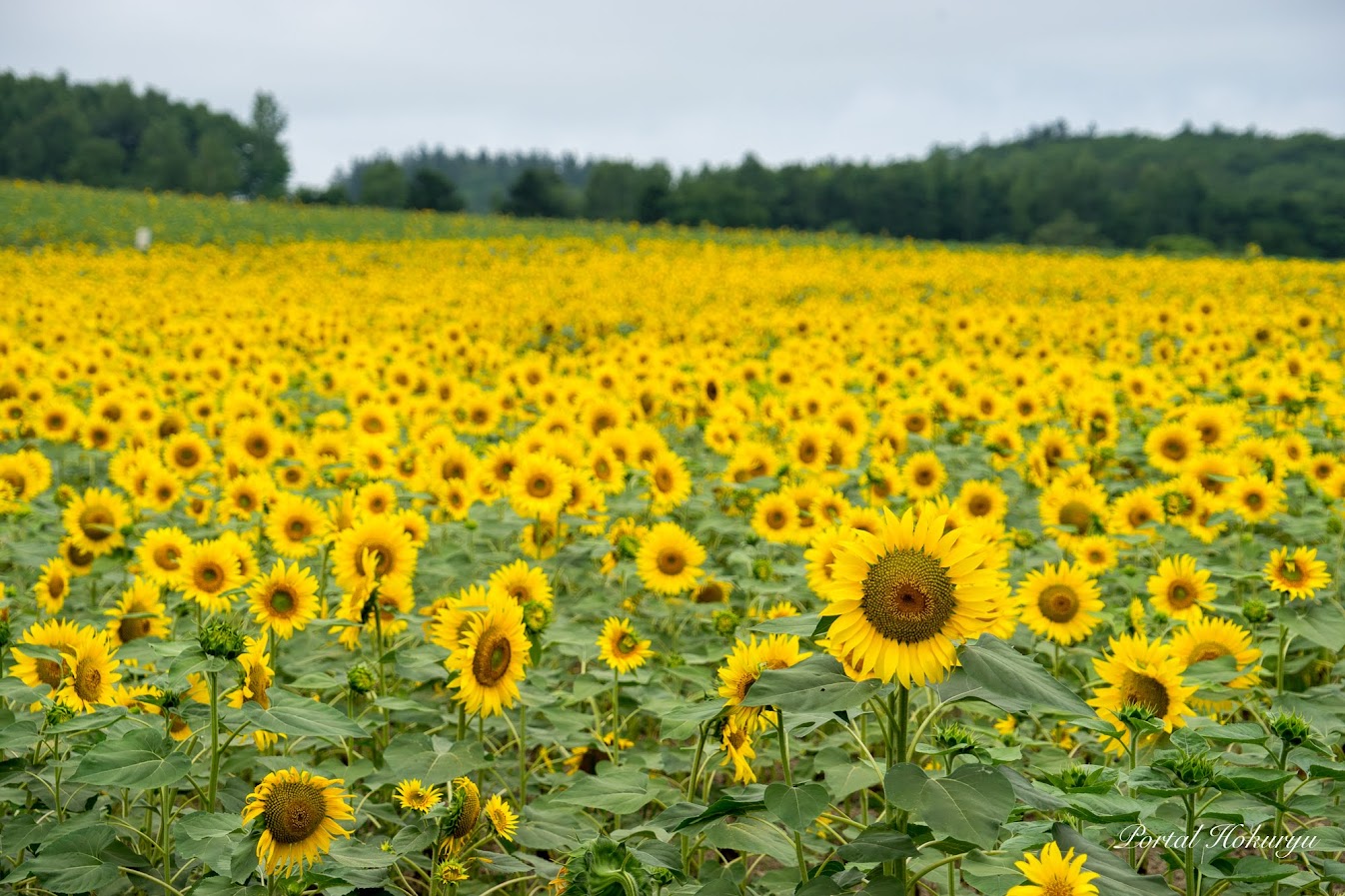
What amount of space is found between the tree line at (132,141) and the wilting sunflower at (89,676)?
62.0m

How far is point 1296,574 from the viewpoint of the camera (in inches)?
121

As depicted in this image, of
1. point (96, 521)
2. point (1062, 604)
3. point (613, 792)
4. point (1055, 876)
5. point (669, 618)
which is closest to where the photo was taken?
point (1055, 876)

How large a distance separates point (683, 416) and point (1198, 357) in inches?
178

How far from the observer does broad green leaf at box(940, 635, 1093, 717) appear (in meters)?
1.60

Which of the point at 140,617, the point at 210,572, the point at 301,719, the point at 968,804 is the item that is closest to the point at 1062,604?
the point at 968,804

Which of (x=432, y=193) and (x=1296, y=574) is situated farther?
(x=432, y=193)

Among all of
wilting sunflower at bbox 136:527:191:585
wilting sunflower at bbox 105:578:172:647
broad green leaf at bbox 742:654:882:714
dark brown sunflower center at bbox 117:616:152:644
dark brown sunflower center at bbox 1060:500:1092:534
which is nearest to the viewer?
broad green leaf at bbox 742:654:882:714

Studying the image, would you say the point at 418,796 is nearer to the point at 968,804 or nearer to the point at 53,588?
the point at 968,804

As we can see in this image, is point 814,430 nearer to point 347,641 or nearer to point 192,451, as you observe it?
point 347,641

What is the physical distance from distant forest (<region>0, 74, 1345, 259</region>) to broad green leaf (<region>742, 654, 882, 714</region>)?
47.6 metres

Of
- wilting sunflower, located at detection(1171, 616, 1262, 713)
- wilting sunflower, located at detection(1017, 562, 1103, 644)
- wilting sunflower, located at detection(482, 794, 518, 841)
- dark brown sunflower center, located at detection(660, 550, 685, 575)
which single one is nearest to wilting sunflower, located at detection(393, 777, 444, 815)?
wilting sunflower, located at detection(482, 794, 518, 841)

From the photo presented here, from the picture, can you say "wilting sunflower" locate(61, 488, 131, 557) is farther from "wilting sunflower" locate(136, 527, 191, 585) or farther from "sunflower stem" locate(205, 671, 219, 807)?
"sunflower stem" locate(205, 671, 219, 807)

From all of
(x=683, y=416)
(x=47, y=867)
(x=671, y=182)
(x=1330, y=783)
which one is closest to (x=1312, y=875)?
(x=1330, y=783)

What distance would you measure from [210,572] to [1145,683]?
284cm
